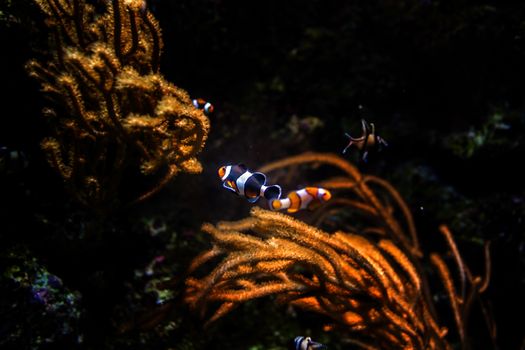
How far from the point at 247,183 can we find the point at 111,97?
99 cm

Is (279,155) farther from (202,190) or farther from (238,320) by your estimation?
(238,320)

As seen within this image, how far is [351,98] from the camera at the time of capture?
484 centimetres

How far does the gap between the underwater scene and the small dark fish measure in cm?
1

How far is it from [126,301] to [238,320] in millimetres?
1095

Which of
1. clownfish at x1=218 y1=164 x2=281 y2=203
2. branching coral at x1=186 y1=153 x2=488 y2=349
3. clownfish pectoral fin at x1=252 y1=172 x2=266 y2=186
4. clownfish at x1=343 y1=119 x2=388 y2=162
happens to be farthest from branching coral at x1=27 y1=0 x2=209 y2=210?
clownfish at x1=343 y1=119 x2=388 y2=162

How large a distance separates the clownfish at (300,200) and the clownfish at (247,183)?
384 mm

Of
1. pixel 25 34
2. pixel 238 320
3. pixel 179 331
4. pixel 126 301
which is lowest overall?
pixel 238 320

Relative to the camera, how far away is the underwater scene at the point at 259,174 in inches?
95.9

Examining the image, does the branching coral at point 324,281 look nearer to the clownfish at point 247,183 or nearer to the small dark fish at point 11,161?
the clownfish at point 247,183

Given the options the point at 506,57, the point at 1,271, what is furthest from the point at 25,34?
the point at 506,57

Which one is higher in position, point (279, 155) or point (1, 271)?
point (1, 271)

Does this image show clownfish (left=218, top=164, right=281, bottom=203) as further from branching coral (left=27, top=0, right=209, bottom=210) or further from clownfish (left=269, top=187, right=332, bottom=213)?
clownfish (left=269, top=187, right=332, bottom=213)

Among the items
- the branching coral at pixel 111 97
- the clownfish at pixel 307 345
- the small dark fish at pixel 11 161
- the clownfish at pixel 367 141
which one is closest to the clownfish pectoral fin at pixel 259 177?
the branching coral at pixel 111 97

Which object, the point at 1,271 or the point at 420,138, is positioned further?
the point at 420,138
